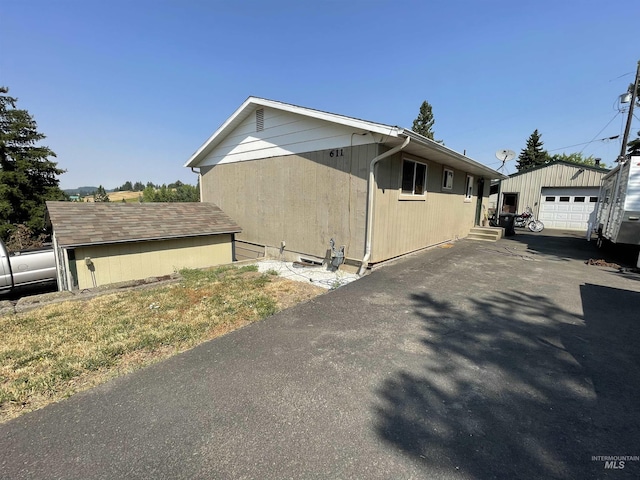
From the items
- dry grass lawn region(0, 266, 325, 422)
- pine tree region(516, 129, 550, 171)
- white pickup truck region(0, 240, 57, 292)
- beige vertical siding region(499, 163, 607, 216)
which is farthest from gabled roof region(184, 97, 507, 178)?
pine tree region(516, 129, 550, 171)

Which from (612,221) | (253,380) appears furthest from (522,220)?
(253,380)

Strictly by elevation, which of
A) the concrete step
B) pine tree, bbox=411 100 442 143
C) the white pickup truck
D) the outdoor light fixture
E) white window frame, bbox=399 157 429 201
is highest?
pine tree, bbox=411 100 442 143

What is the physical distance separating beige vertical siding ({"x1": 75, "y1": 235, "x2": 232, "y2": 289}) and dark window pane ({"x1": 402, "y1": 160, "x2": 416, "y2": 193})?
5.92 m

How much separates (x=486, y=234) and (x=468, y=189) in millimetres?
2032

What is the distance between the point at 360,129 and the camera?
6.04m

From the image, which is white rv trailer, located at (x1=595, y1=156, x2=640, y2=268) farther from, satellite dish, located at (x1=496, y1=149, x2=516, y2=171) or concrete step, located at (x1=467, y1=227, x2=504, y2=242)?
satellite dish, located at (x1=496, y1=149, x2=516, y2=171)

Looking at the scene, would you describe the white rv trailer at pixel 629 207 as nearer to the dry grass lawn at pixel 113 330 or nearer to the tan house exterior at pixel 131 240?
the dry grass lawn at pixel 113 330

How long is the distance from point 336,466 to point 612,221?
33.9ft

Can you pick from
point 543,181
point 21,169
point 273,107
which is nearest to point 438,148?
point 273,107

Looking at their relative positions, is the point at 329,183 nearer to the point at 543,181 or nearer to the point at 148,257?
the point at 148,257

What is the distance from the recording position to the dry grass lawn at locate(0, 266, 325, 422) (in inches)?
100.0

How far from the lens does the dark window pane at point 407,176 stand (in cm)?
717

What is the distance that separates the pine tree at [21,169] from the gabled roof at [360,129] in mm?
14842

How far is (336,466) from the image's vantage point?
170cm
